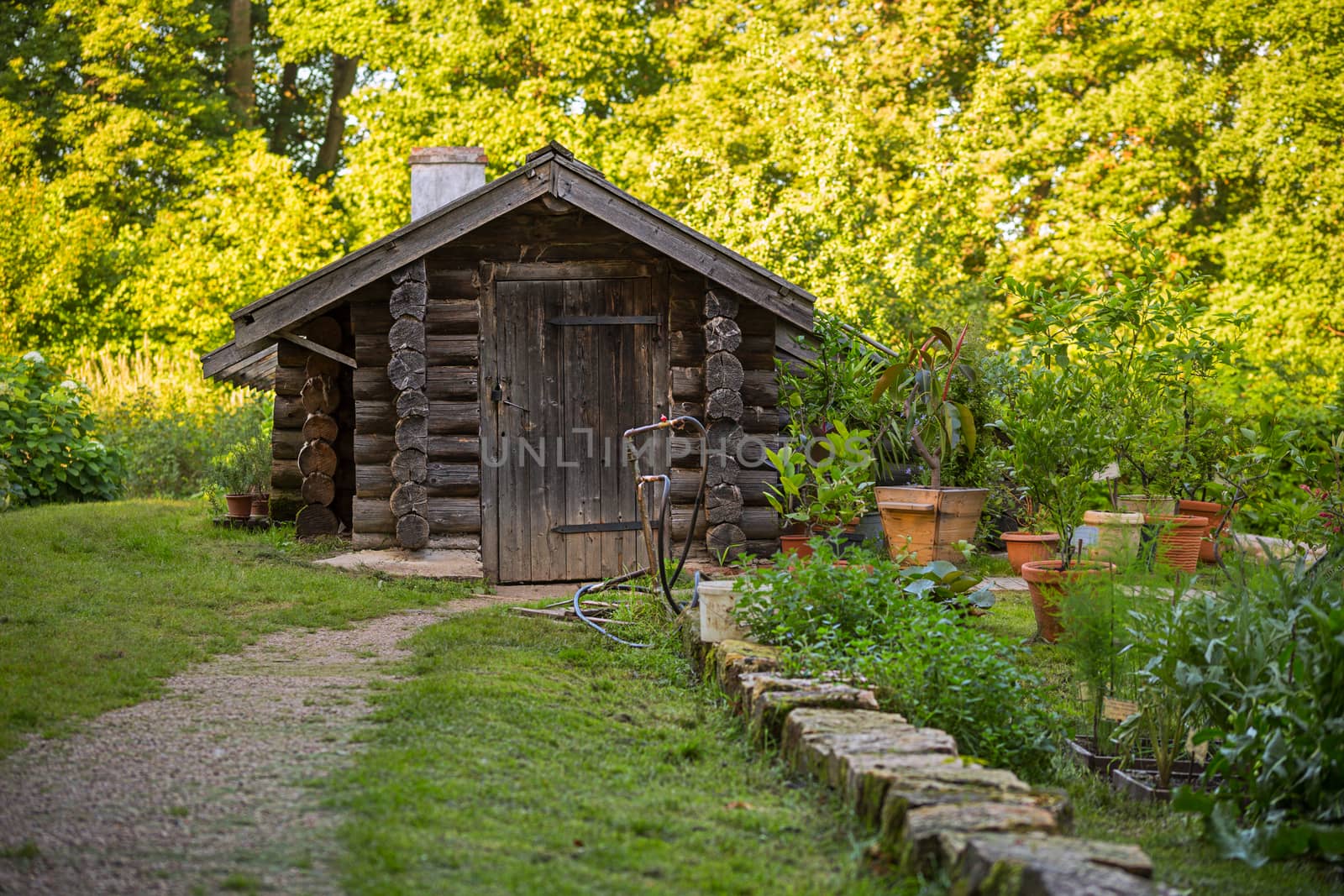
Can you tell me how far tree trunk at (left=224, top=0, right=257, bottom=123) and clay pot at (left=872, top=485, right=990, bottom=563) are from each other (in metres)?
19.2

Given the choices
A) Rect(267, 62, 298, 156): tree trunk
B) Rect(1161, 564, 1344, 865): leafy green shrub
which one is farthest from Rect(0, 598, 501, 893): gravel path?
Rect(267, 62, 298, 156): tree trunk

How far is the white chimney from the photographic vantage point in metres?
11.8

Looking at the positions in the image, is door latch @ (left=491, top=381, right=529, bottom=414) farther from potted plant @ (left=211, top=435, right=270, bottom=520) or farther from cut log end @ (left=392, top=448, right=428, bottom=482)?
potted plant @ (left=211, top=435, right=270, bottom=520)

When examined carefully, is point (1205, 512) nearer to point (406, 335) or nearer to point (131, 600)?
point (406, 335)

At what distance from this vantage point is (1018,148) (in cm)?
1873

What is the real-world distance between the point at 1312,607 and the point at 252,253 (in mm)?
18835

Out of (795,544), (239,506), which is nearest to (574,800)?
(795,544)

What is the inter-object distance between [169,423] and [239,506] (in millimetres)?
5504

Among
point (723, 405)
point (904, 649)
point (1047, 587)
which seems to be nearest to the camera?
point (904, 649)

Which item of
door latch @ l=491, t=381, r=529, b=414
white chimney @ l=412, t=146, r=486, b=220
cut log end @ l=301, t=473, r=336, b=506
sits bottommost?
cut log end @ l=301, t=473, r=336, b=506

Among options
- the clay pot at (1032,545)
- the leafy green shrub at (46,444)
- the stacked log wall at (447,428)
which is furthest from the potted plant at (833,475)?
the leafy green shrub at (46,444)

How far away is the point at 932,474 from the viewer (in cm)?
734

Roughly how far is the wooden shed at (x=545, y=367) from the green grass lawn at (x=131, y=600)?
0.95 m

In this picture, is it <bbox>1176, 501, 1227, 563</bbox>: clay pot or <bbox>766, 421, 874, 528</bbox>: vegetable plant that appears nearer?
<bbox>766, 421, 874, 528</bbox>: vegetable plant
